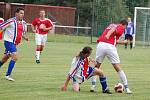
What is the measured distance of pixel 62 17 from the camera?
6956cm

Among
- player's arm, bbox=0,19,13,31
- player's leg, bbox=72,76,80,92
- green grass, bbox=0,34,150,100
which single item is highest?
player's arm, bbox=0,19,13,31

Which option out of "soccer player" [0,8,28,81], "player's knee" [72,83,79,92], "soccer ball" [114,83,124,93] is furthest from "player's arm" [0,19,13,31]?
"soccer ball" [114,83,124,93]

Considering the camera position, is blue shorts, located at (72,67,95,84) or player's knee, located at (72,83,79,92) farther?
blue shorts, located at (72,67,95,84)

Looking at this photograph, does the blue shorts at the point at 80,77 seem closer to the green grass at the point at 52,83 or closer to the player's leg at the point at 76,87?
the player's leg at the point at 76,87

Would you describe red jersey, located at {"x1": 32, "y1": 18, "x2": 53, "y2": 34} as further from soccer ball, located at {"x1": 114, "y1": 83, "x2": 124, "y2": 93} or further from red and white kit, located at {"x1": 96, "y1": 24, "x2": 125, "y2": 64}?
soccer ball, located at {"x1": 114, "y1": 83, "x2": 124, "y2": 93}

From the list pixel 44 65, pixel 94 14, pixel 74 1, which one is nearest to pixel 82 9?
pixel 74 1

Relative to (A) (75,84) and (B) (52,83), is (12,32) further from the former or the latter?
(A) (75,84)

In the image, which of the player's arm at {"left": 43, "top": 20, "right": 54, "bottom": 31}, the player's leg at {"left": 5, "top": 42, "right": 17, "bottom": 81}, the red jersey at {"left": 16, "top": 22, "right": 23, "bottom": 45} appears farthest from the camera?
the player's arm at {"left": 43, "top": 20, "right": 54, "bottom": 31}

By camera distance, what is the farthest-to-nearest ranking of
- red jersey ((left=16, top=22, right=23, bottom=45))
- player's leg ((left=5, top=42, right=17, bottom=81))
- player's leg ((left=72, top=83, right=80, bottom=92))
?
1. red jersey ((left=16, top=22, right=23, bottom=45))
2. player's leg ((left=5, top=42, right=17, bottom=81))
3. player's leg ((left=72, top=83, right=80, bottom=92))

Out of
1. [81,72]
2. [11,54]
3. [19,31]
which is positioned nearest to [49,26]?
[19,31]

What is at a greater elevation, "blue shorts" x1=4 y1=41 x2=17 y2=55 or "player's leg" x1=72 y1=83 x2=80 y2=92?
"blue shorts" x1=4 y1=41 x2=17 y2=55

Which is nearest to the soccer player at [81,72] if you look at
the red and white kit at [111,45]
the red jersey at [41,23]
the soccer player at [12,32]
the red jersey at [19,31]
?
the red and white kit at [111,45]

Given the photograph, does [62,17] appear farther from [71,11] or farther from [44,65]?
[44,65]

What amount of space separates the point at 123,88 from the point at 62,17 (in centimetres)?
5455
